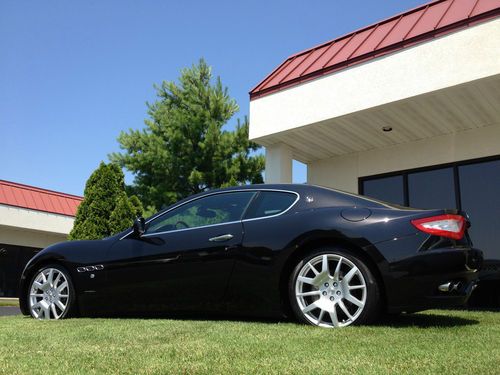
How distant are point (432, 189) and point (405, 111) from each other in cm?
166

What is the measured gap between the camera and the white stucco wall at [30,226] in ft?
62.0

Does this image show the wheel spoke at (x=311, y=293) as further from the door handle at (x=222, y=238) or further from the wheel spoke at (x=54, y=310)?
the wheel spoke at (x=54, y=310)

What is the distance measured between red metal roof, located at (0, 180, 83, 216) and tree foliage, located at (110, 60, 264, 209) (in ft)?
9.54

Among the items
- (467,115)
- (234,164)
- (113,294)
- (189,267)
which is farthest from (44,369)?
(234,164)

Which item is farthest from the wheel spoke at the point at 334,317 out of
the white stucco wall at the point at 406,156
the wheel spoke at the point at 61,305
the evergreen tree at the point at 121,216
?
the evergreen tree at the point at 121,216

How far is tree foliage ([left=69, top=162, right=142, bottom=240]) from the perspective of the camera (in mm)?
12867

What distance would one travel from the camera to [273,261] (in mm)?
4062

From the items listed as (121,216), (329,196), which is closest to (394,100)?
(329,196)

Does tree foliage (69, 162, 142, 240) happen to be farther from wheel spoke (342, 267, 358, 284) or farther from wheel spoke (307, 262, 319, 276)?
wheel spoke (342, 267, 358, 284)

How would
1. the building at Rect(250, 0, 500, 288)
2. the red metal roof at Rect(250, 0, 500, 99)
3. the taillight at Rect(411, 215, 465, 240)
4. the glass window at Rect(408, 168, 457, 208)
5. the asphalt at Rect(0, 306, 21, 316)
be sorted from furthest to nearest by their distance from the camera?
the asphalt at Rect(0, 306, 21, 316) → the glass window at Rect(408, 168, 457, 208) → the red metal roof at Rect(250, 0, 500, 99) → the building at Rect(250, 0, 500, 288) → the taillight at Rect(411, 215, 465, 240)

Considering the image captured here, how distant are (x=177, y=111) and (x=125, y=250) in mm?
19491

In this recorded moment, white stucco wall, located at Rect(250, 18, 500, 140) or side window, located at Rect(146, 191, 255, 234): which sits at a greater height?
white stucco wall, located at Rect(250, 18, 500, 140)

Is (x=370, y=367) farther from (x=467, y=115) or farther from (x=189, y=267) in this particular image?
(x=467, y=115)

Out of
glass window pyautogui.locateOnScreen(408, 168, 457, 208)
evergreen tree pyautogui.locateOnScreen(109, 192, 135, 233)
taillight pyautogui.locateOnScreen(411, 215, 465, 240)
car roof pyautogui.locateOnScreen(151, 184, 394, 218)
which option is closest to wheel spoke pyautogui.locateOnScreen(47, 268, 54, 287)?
car roof pyautogui.locateOnScreen(151, 184, 394, 218)
